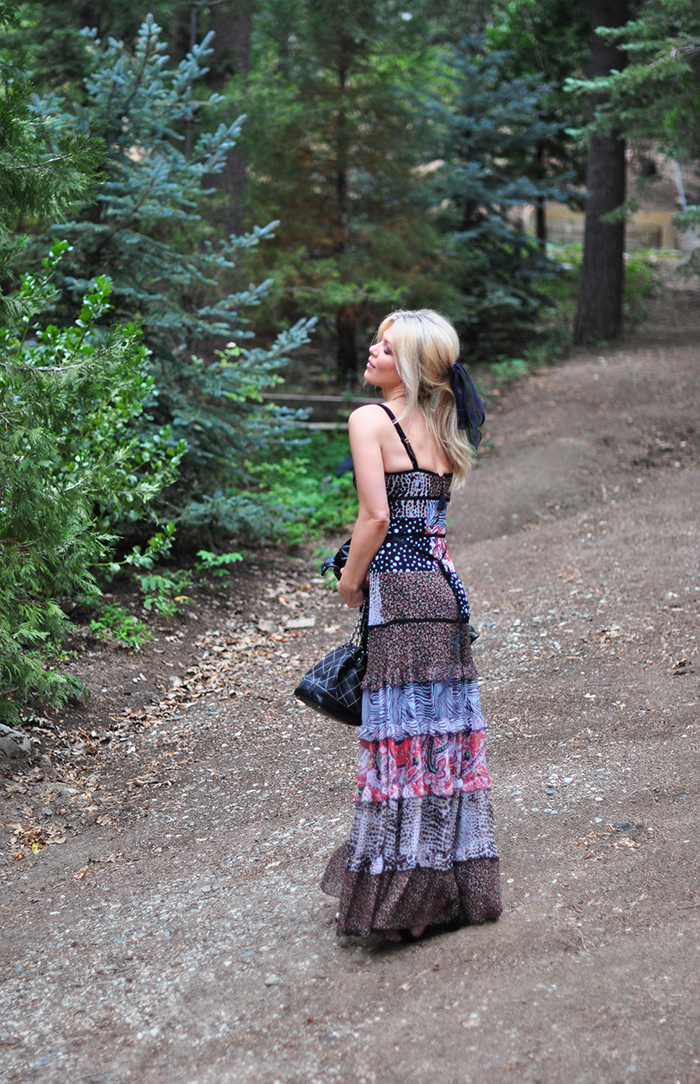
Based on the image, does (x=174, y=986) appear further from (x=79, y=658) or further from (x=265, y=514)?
Answer: (x=265, y=514)

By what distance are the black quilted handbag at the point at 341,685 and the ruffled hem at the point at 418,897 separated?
1.65 feet

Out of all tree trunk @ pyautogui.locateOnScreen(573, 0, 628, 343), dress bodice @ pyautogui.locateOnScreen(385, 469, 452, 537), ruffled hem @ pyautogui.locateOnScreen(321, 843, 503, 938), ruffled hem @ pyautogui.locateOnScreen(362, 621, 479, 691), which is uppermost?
tree trunk @ pyautogui.locateOnScreen(573, 0, 628, 343)

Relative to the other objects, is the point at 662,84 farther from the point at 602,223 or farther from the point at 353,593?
the point at 353,593

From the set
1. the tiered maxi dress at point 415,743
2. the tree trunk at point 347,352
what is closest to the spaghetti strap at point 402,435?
the tiered maxi dress at point 415,743

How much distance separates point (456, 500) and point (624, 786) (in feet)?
21.3

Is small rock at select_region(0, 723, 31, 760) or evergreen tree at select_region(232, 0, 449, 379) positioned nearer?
small rock at select_region(0, 723, 31, 760)

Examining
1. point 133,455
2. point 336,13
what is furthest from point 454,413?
point 336,13

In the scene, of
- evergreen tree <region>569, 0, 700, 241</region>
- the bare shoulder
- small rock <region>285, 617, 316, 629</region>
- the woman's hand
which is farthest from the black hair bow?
evergreen tree <region>569, 0, 700, 241</region>

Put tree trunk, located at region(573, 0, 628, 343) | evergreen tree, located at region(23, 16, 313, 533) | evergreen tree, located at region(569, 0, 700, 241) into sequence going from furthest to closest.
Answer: tree trunk, located at region(573, 0, 628, 343) < evergreen tree, located at region(569, 0, 700, 241) < evergreen tree, located at region(23, 16, 313, 533)

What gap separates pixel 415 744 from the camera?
3.05 metres

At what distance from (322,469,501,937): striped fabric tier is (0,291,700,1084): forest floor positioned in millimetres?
236

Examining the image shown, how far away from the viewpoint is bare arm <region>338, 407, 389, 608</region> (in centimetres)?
297

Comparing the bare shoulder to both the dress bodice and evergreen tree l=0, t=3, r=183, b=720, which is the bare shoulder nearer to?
the dress bodice

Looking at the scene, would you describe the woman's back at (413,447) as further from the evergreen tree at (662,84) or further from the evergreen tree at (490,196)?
the evergreen tree at (490,196)
